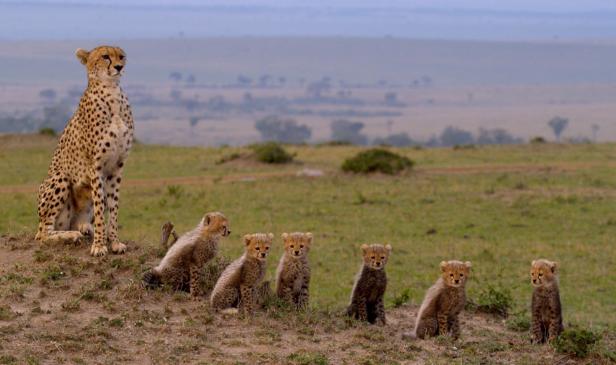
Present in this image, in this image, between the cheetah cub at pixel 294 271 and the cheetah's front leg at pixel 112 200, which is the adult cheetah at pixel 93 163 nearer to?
the cheetah's front leg at pixel 112 200

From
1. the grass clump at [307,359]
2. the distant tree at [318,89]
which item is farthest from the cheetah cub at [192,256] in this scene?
the distant tree at [318,89]

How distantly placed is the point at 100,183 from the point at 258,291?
1.65 meters

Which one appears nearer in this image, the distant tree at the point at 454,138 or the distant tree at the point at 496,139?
the distant tree at the point at 496,139

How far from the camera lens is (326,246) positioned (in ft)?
49.2

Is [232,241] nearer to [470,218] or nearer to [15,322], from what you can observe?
[470,218]

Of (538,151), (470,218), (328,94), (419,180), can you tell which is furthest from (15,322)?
(328,94)

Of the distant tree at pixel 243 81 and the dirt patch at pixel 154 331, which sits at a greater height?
the distant tree at pixel 243 81

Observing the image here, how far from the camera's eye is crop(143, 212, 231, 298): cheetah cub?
846cm

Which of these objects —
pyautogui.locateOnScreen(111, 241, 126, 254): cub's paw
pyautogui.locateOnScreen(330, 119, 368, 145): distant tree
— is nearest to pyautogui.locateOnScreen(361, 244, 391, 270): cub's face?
pyautogui.locateOnScreen(111, 241, 126, 254): cub's paw

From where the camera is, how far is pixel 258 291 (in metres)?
8.54

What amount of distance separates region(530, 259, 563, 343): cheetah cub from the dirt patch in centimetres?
22

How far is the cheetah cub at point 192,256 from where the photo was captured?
846 cm

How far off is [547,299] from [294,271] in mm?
1918

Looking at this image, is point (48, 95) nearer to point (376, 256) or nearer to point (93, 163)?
point (93, 163)
